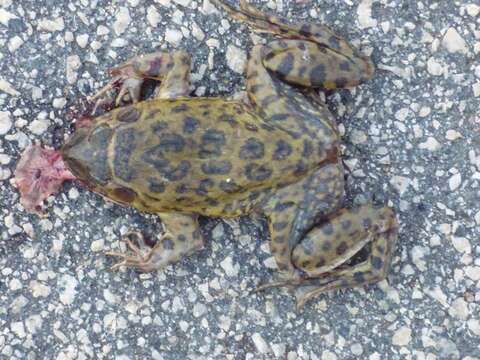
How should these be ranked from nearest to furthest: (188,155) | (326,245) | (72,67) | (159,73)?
(188,155)
(326,245)
(159,73)
(72,67)

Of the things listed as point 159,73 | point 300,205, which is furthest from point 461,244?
point 159,73

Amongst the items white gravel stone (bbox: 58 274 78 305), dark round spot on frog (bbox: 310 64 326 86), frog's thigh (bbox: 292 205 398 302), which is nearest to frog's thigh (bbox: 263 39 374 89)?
dark round spot on frog (bbox: 310 64 326 86)

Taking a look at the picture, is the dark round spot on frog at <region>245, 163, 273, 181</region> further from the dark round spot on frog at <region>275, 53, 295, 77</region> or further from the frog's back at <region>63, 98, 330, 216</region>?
the dark round spot on frog at <region>275, 53, 295, 77</region>

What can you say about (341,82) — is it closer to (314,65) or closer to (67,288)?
(314,65)

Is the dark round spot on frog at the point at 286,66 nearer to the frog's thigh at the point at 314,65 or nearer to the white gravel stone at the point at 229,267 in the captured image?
the frog's thigh at the point at 314,65

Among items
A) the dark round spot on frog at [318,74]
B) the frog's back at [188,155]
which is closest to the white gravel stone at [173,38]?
the frog's back at [188,155]
